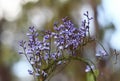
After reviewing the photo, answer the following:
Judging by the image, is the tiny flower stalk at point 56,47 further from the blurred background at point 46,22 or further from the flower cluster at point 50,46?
the blurred background at point 46,22

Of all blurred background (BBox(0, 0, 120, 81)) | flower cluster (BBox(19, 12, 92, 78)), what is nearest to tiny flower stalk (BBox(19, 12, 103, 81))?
flower cluster (BBox(19, 12, 92, 78))

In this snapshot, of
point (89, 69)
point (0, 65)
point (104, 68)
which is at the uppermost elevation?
point (89, 69)

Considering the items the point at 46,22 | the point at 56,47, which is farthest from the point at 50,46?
the point at 46,22

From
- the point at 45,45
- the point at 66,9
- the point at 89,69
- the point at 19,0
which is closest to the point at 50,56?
the point at 45,45

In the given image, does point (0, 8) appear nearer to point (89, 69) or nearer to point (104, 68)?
point (104, 68)

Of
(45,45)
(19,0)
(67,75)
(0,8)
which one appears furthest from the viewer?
(0,8)

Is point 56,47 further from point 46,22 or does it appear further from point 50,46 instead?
point 46,22
